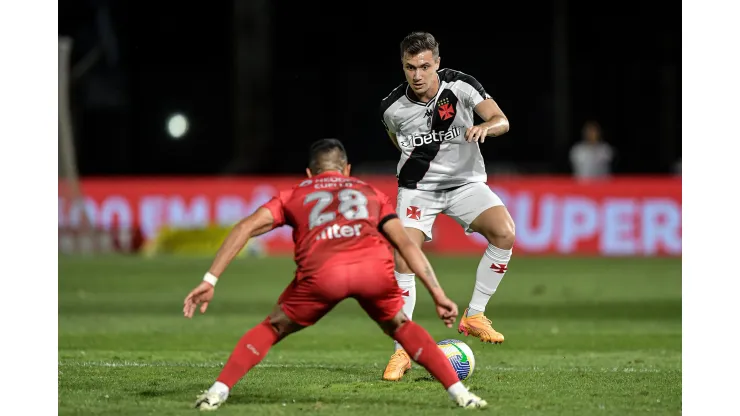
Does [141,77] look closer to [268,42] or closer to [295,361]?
[268,42]

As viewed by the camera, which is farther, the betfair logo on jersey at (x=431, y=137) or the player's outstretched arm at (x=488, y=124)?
the betfair logo on jersey at (x=431, y=137)

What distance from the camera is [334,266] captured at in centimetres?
683

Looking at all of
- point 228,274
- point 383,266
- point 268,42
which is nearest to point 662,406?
point 383,266

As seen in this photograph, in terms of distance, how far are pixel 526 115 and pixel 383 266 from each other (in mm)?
28815

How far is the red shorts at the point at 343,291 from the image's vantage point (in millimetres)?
6824

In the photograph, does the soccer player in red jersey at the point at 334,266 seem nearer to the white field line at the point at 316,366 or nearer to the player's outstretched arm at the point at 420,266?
the player's outstretched arm at the point at 420,266

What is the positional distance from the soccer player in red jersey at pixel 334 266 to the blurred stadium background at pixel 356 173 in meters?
0.32

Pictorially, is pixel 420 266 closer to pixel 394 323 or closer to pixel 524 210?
pixel 394 323

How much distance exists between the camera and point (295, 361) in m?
9.66

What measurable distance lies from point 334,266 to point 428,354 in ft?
2.40

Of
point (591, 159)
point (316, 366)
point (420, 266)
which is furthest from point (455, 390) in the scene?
point (591, 159)

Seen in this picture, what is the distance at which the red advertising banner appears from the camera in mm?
21781

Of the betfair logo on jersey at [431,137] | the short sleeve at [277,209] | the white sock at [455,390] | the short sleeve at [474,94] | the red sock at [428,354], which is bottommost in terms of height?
the white sock at [455,390]

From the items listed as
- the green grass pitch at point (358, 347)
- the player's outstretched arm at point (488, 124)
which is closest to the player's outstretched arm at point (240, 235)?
the green grass pitch at point (358, 347)
